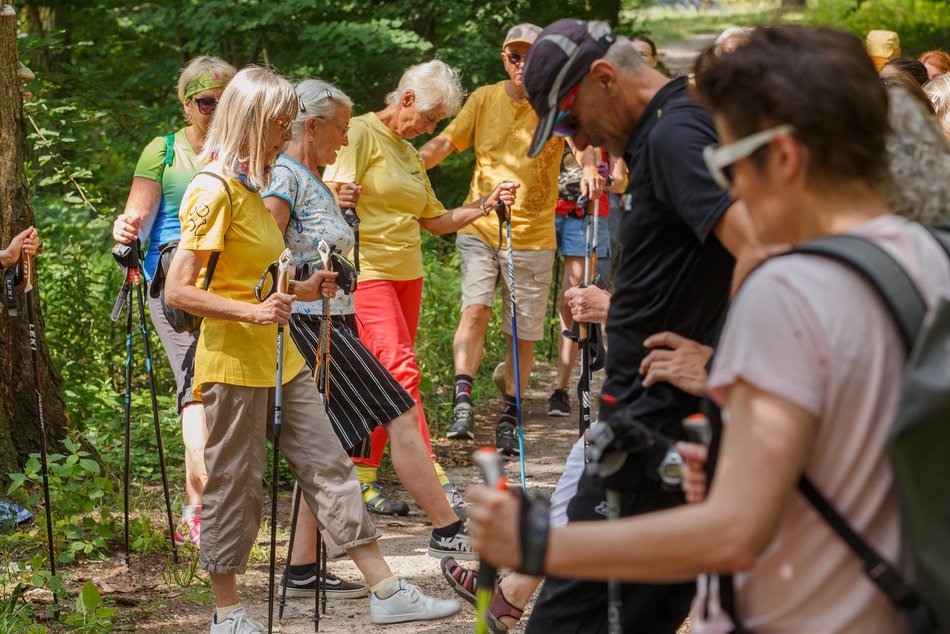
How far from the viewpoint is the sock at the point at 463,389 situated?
25.1 feet

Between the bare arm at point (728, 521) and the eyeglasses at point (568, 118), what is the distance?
4.64ft

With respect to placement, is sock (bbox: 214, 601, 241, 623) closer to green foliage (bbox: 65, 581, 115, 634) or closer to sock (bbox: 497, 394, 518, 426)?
green foliage (bbox: 65, 581, 115, 634)

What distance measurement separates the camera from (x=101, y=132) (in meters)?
10.9

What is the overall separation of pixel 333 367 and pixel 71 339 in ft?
12.7

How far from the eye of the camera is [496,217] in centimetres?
763

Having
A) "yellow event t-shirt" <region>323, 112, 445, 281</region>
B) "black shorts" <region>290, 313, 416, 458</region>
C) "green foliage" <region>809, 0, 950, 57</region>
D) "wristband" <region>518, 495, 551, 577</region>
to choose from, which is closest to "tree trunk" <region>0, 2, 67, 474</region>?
"black shorts" <region>290, 313, 416, 458</region>

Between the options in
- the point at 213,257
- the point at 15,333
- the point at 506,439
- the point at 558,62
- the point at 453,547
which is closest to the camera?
the point at 558,62

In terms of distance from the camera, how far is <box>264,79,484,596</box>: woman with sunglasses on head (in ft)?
16.8

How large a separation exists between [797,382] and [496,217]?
6098 mm

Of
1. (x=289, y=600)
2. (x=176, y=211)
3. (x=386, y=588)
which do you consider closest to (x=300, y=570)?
(x=289, y=600)

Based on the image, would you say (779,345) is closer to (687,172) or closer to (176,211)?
(687,172)

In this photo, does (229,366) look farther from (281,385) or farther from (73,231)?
(73,231)

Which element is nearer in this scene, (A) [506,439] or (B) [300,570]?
(B) [300,570]

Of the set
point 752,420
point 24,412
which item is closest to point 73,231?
point 24,412
